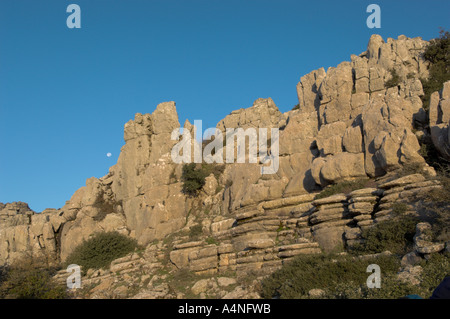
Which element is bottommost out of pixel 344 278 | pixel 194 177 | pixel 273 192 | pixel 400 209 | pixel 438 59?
pixel 344 278

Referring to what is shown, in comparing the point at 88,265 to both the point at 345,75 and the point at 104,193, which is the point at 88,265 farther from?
the point at 345,75

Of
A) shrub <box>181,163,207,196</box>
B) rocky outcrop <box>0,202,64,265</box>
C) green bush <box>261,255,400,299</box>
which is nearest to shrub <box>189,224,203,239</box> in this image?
shrub <box>181,163,207,196</box>

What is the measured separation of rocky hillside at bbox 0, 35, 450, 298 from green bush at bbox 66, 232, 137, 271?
1.43 metres

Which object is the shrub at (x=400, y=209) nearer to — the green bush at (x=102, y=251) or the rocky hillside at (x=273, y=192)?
the rocky hillside at (x=273, y=192)

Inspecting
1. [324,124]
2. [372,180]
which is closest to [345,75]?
[324,124]

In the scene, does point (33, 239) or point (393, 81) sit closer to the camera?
point (393, 81)

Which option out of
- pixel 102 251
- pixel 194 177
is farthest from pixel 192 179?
pixel 102 251

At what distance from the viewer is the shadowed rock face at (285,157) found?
22172 mm

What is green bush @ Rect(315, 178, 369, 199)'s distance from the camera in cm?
2150

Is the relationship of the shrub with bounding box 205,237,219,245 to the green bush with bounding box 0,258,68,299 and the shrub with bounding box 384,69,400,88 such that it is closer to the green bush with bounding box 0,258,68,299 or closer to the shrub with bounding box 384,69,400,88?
the green bush with bounding box 0,258,68,299

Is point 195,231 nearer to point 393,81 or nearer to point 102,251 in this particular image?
point 102,251

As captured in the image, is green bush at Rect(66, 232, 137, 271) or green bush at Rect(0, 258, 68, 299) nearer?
green bush at Rect(0, 258, 68, 299)

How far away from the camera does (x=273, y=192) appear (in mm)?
26062

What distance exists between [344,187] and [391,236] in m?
6.36
